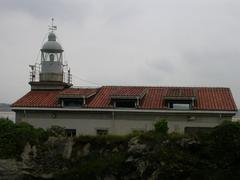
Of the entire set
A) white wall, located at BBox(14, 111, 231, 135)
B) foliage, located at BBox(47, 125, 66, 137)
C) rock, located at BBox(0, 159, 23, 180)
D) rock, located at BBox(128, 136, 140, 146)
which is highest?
white wall, located at BBox(14, 111, 231, 135)

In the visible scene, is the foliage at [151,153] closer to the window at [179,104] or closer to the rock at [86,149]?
the rock at [86,149]

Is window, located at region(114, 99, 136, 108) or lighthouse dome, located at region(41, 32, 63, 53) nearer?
window, located at region(114, 99, 136, 108)

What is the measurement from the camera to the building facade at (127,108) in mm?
33031

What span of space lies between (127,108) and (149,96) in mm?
2367

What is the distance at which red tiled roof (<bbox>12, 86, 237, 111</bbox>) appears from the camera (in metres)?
33.7

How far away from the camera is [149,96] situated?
3553 cm

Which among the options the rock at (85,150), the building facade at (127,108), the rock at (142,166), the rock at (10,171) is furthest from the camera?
the building facade at (127,108)

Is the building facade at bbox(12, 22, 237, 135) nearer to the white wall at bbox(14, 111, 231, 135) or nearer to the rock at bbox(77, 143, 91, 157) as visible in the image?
the white wall at bbox(14, 111, 231, 135)

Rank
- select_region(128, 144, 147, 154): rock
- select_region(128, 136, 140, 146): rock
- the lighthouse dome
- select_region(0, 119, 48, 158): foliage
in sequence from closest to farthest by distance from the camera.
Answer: select_region(128, 144, 147, 154): rock
select_region(128, 136, 140, 146): rock
select_region(0, 119, 48, 158): foliage
the lighthouse dome

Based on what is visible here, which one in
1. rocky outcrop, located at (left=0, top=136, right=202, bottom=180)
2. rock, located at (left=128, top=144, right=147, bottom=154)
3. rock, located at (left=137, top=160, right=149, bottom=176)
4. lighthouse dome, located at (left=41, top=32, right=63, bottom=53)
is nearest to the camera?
rock, located at (left=137, top=160, right=149, bottom=176)

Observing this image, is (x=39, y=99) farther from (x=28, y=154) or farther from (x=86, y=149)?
(x=86, y=149)

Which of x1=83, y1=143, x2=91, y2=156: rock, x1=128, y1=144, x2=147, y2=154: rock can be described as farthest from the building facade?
x1=128, y1=144, x2=147, y2=154: rock

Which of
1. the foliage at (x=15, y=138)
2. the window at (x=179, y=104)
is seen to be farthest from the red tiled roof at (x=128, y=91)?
the foliage at (x=15, y=138)

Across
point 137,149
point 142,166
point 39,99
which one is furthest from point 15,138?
point 39,99
